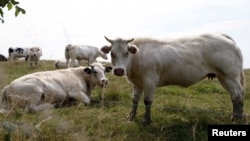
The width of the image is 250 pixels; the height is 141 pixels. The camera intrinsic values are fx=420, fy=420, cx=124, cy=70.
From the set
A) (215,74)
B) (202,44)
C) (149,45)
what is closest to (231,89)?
(215,74)

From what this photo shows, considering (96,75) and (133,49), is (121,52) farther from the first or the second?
(96,75)

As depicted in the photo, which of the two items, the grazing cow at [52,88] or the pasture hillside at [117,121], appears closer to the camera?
the pasture hillside at [117,121]

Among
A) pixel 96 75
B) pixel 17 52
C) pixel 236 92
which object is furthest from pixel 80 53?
pixel 236 92

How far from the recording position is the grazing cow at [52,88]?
9.71 metres

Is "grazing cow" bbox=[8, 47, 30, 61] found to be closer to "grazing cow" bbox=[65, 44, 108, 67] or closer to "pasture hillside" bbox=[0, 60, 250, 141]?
"grazing cow" bbox=[65, 44, 108, 67]

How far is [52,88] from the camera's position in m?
10.4

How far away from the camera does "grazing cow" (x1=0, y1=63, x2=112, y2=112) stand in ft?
31.9

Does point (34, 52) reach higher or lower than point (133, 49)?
lower

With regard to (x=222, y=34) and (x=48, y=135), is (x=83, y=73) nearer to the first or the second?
(x=222, y=34)

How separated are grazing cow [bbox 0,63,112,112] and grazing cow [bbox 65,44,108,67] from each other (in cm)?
1346

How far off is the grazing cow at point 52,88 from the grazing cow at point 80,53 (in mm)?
13460

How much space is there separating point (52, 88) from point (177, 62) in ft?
11.1

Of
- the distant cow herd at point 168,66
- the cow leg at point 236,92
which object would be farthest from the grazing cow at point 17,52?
the cow leg at point 236,92

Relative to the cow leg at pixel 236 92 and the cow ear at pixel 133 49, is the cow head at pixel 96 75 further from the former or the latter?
the cow leg at pixel 236 92
